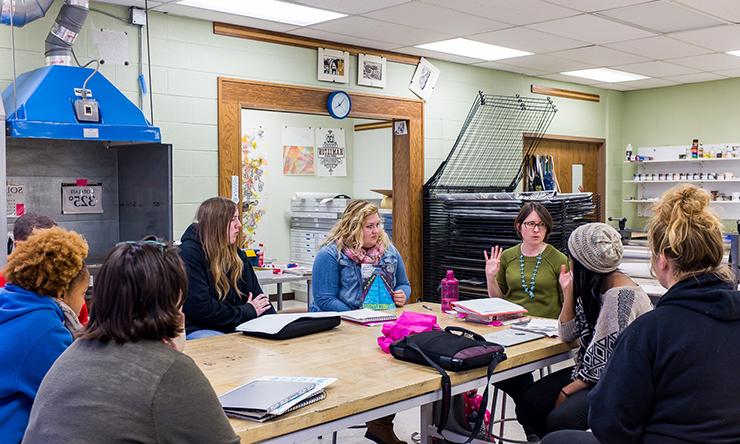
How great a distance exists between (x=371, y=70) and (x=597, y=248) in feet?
11.9

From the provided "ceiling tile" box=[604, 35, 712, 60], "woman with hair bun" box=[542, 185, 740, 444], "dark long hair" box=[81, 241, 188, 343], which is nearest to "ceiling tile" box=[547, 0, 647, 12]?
"ceiling tile" box=[604, 35, 712, 60]

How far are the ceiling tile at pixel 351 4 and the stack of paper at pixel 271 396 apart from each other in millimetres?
2917

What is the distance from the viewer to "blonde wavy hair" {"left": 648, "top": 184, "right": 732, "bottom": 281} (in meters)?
1.96

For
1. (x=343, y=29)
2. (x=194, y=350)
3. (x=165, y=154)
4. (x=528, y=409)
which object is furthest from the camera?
(x=343, y=29)

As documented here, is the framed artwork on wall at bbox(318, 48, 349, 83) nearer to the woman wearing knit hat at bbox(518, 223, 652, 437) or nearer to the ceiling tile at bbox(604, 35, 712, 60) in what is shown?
the ceiling tile at bbox(604, 35, 712, 60)

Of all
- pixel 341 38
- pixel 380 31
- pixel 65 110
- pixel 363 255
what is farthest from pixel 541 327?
pixel 341 38

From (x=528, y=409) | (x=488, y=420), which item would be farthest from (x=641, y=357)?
(x=488, y=420)

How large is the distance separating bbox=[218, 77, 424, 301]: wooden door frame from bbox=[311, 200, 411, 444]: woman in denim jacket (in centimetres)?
151

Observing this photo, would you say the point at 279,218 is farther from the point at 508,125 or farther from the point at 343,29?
the point at 343,29

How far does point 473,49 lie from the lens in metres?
6.15

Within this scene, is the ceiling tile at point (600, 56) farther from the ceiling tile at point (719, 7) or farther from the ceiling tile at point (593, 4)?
the ceiling tile at point (593, 4)

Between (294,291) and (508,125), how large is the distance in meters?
2.94

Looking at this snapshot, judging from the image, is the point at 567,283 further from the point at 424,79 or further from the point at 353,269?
the point at 424,79

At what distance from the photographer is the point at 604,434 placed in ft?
6.31
